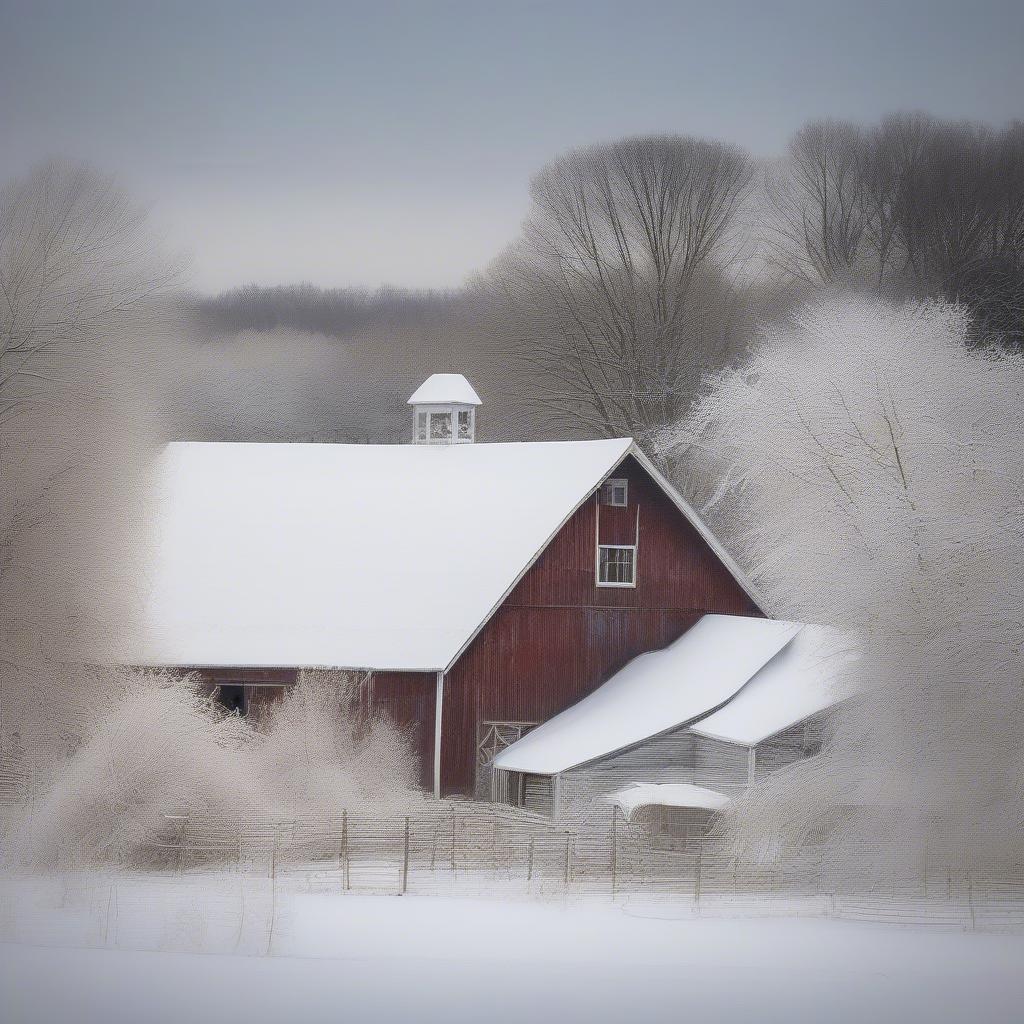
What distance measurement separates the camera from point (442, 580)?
94.2ft

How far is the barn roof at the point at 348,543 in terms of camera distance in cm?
2750

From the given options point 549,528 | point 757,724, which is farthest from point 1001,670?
point 549,528

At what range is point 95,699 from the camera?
24797 mm

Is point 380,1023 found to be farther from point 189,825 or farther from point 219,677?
point 219,677

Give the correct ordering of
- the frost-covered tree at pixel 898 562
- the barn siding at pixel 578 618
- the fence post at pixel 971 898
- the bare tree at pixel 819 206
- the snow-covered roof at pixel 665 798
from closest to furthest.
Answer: the fence post at pixel 971 898
the frost-covered tree at pixel 898 562
the snow-covered roof at pixel 665 798
the barn siding at pixel 578 618
the bare tree at pixel 819 206

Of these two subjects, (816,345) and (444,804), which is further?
(444,804)

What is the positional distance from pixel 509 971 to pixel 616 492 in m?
12.9

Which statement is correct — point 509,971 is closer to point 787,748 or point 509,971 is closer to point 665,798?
point 665,798

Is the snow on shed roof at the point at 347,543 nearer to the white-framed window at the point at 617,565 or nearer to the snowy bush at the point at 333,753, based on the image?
the snowy bush at the point at 333,753

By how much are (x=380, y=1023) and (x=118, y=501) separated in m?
11.7

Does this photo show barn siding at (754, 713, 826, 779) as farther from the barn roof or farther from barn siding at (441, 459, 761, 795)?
the barn roof

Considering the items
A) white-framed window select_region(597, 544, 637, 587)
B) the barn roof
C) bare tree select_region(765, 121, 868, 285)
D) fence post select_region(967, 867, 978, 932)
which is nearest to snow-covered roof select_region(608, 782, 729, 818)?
the barn roof

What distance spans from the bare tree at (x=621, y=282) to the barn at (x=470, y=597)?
363 inches

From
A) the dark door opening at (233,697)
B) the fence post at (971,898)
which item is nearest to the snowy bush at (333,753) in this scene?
the dark door opening at (233,697)
